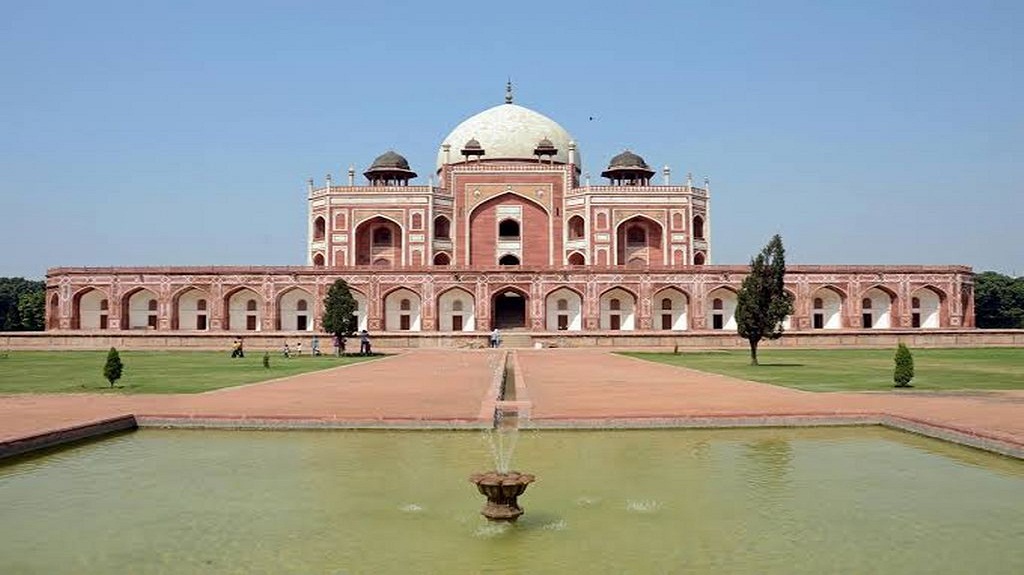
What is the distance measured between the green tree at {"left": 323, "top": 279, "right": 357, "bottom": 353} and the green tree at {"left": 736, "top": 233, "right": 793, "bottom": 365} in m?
11.7

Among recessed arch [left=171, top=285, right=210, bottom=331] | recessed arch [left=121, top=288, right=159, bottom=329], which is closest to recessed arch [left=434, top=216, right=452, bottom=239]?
recessed arch [left=171, top=285, right=210, bottom=331]

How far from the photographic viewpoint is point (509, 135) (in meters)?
46.8

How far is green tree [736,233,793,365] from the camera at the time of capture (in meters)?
20.8

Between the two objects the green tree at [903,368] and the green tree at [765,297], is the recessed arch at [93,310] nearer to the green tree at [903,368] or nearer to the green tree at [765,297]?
the green tree at [765,297]

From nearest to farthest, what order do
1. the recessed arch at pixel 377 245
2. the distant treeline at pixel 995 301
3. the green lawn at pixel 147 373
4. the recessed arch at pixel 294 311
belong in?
the green lawn at pixel 147 373, the recessed arch at pixel 294 311, the recessed arch at pixel 377 245, the distant treeline at pixel 995 301

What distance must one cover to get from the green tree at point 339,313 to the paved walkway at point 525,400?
32.9 ft

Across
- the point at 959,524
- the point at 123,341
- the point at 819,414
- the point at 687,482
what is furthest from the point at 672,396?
the point at 123,341

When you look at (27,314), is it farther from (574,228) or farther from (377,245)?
(574,228)

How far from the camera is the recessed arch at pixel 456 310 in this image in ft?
122

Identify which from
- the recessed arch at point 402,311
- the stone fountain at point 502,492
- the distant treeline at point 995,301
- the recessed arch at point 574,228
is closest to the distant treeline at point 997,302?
the distant treeline at point 995,301

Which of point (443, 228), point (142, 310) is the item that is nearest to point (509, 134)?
point (443, 228)

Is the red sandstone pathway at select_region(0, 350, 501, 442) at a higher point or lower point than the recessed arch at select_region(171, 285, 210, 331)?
lower

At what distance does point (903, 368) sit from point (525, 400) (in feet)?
21.0

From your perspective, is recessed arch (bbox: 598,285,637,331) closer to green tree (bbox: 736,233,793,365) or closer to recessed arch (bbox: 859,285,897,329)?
recessed arch (bbox: 859,285,897,329)
